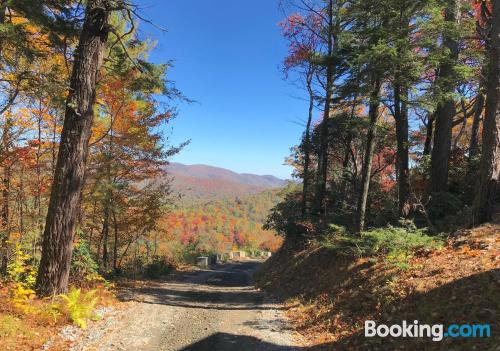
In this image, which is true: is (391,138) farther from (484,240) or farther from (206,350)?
(206,350)

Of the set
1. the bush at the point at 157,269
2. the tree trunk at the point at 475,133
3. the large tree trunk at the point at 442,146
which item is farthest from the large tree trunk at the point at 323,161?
the bush at the point at 157,269

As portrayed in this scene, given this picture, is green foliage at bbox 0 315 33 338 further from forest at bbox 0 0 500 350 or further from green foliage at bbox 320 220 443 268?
green foliage at bbox 320 220 443 268

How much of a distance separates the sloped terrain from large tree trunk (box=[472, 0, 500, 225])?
703 mm

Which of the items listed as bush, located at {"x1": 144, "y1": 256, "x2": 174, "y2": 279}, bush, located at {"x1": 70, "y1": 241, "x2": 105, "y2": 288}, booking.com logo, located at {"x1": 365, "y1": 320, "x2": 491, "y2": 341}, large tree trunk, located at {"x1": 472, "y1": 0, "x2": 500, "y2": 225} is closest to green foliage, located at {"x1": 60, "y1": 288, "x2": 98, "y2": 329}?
bush, located at {"x1": 70, "y1": 241, "x2": 105, "y2": 288}

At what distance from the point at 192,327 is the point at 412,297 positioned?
4459 mm

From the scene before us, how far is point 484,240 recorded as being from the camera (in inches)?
276

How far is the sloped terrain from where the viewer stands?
16.2ft

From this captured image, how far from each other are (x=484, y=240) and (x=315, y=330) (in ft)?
12.7

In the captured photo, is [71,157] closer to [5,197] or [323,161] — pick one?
[5,197]

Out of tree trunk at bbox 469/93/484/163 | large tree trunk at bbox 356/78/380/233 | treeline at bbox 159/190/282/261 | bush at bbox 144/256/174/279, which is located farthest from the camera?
treeline at bbox 159/190/282/261

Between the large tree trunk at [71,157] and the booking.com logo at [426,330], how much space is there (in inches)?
255

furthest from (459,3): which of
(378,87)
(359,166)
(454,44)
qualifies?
(359,166)

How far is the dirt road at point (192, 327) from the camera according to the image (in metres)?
6.34

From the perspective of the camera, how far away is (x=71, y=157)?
7824mm
